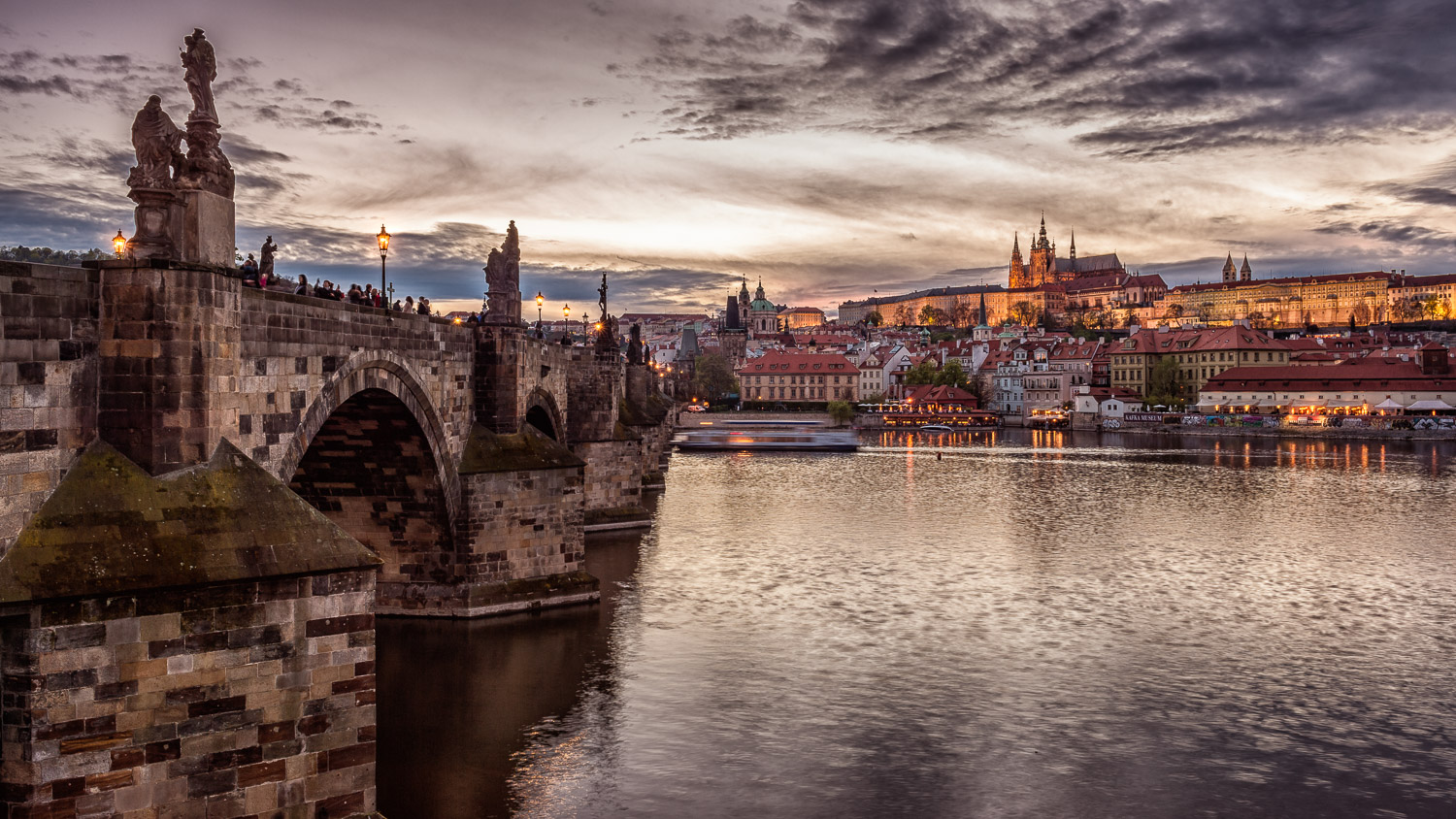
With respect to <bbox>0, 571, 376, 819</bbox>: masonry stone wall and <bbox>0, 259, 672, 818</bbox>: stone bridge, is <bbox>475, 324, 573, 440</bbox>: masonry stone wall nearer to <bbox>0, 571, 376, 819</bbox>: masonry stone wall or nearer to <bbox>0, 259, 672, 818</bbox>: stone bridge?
<bbox>0, 259, 672, 818</bbox>: stone bridge

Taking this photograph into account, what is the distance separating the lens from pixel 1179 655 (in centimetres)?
2014

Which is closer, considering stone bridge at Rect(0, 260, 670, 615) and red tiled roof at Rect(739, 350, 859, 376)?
stone bridge at Rect(0, 260, 670, 615)

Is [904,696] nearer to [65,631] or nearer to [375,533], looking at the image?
[375,533]

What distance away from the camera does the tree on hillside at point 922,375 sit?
A: 130 m

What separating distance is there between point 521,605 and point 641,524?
13.9 metres

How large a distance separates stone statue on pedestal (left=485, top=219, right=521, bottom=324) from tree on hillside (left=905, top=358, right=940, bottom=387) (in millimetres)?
109135

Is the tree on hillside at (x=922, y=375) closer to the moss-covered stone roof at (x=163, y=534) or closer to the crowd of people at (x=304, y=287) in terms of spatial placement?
the crowd of people at (x=304, y=287)

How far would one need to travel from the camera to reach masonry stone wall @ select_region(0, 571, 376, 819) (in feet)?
28.1

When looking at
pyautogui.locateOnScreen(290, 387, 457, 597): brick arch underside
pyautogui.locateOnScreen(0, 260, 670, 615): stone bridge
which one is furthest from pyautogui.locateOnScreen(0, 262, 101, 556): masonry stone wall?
pyautogui.locateOnScreen(290, 387, 457, 597): brick arch underside

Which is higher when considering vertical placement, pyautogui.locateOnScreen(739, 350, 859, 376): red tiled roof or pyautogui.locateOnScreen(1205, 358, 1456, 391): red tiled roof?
pyautogui.locateOnScreen(739, 350, 859, 376): red tiled roof

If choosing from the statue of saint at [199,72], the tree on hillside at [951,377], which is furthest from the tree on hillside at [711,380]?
the statue of saint at [199,72]

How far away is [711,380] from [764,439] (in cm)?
5619

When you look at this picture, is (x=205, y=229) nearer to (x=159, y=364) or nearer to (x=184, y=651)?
(x=159, y=364)

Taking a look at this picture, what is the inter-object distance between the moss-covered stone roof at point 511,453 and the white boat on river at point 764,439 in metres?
56.9
